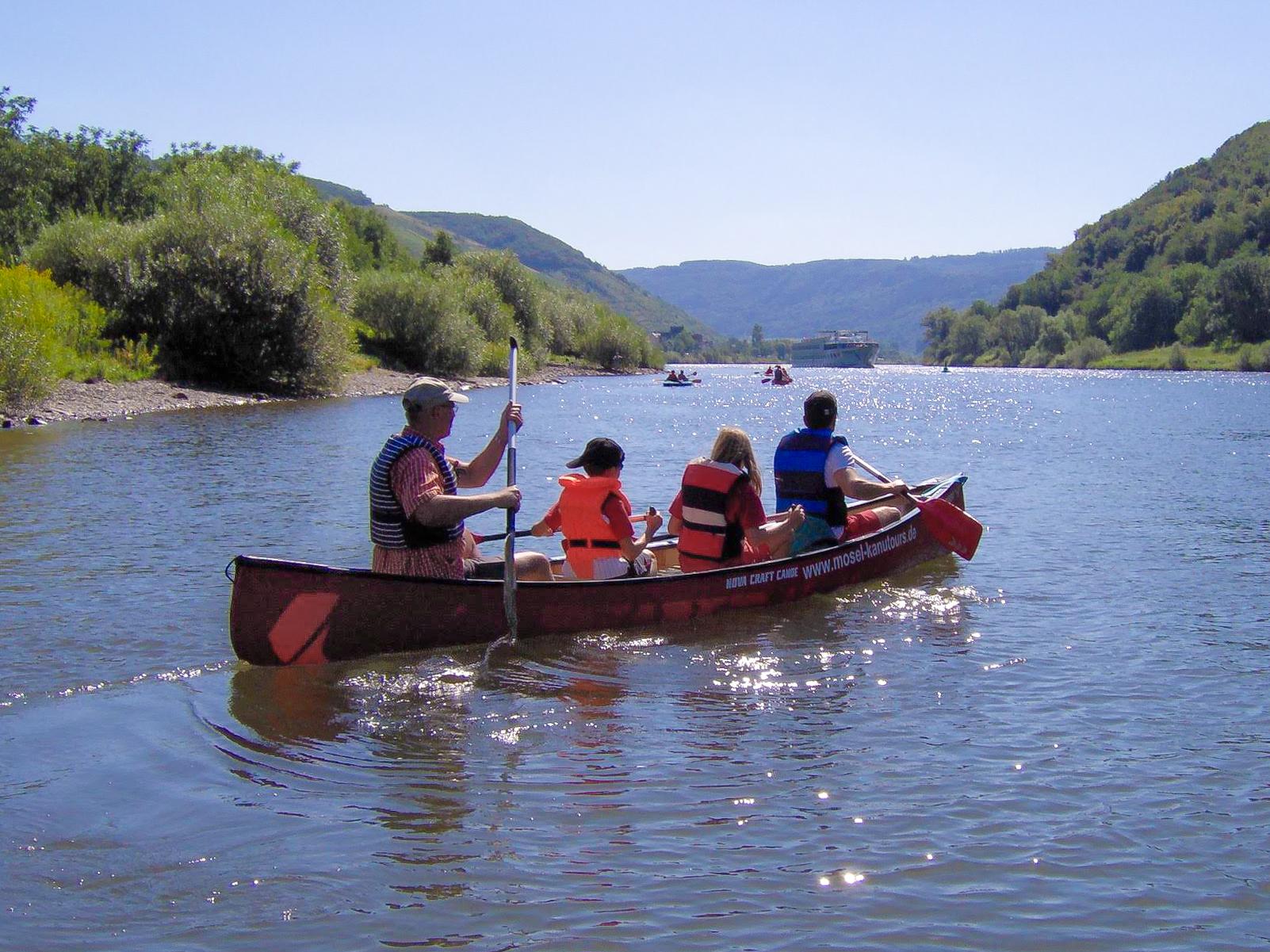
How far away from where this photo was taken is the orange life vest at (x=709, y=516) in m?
9.73

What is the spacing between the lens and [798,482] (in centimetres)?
1130

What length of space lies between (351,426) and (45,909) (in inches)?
1107

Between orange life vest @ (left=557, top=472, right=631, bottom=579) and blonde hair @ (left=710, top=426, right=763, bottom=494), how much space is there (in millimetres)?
878

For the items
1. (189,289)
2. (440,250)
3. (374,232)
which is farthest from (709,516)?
(374,232)

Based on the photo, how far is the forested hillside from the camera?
368 ft

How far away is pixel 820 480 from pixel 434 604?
426 centimetres

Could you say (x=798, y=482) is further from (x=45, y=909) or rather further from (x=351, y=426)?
(x=351, y=426)

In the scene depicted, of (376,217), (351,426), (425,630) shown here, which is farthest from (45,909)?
(376,217)

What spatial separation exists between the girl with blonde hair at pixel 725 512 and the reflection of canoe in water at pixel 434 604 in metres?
0.29

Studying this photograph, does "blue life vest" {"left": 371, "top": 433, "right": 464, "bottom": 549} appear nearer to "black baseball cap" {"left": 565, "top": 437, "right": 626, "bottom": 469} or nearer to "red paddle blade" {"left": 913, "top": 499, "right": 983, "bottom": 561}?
"black baseball cap" {"left": 565, "top": 437, "right": 626, "bottom": 469}

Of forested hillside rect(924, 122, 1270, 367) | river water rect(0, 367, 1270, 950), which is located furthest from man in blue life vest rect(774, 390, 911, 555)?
forested hillside rect(924, 122, 1270, 367)

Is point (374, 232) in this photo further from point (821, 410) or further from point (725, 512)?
point (725, 512)

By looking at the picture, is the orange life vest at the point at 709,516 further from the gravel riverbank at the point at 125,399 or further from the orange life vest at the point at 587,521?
the gravel riverbank at the point at 125,399

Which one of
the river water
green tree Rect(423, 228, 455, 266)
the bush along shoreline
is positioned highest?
green tree Rect(423, 228, 455, 266)
